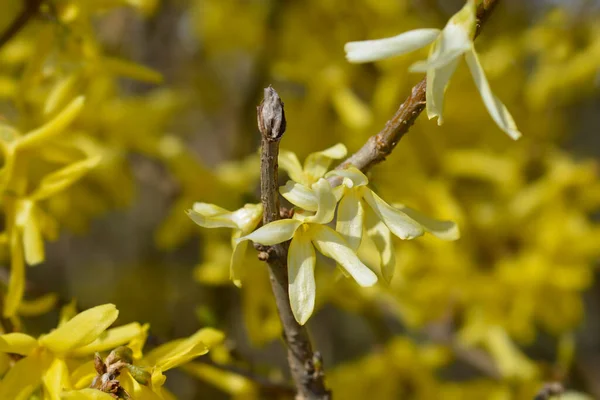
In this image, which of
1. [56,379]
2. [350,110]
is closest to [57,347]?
[56,379]

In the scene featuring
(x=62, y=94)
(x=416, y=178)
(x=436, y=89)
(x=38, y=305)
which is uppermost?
(x=416, y=178)

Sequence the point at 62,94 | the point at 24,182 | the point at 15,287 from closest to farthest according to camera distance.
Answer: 1. the point at 15,287
2. the point at 24,182
3. the point at 62,94

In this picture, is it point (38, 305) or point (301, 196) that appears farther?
point (38, 305)

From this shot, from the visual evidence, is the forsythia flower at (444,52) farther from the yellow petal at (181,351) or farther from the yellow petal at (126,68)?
the yellow petal at (126,68)

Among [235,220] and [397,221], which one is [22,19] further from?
[397,221]

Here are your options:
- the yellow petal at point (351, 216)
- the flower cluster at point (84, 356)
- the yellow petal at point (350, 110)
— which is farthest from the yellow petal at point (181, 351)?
the yellow petal at point (350, 110)

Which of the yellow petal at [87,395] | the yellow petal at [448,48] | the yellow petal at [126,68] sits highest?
the yellow petal at [126,68]
